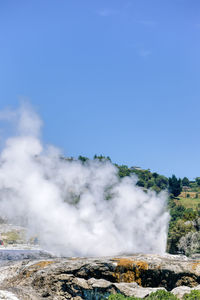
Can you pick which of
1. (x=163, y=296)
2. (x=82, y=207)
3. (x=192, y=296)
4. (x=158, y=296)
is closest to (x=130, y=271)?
(x=158, y=296)

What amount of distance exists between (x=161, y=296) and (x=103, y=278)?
18.3 feet

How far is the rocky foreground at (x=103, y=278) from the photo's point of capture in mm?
21297

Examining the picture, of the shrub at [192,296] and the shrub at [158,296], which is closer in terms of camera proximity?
the shrub at [192,296]

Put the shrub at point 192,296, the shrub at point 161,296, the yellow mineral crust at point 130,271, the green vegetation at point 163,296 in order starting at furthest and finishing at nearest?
the yellow mineral crust at point 130,271, the shrub at point 161,296, the green vegetation at point 163,296, the shrub at point 192,296

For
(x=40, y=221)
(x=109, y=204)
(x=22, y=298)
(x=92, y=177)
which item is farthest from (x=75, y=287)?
(x=92, y=177)

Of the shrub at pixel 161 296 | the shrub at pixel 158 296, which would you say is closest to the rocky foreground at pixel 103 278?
the shrub at pixel 158 296

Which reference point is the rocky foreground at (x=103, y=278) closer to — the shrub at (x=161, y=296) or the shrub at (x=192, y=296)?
the shrub at (x=161, y=296)

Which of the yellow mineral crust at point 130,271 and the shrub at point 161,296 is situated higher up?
the yellow mineral crust at point 130,271

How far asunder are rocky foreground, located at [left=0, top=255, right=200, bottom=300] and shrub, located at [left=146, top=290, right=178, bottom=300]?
1650mm

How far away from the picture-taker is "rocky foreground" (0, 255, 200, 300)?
21297 mm

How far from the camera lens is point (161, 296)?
18.8 m

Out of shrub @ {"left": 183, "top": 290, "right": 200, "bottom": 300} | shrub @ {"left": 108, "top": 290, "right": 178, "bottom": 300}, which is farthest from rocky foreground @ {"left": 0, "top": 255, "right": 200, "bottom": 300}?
shrub @ {"left": 183, "top": 290, "right": 200, "bottom": 300}

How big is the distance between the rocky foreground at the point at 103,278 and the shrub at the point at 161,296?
1.65 meters

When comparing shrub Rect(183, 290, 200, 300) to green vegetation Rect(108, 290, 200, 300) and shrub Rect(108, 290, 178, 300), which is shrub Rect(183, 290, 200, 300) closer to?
green vegetation Rect(108, 290, 200, 300)
